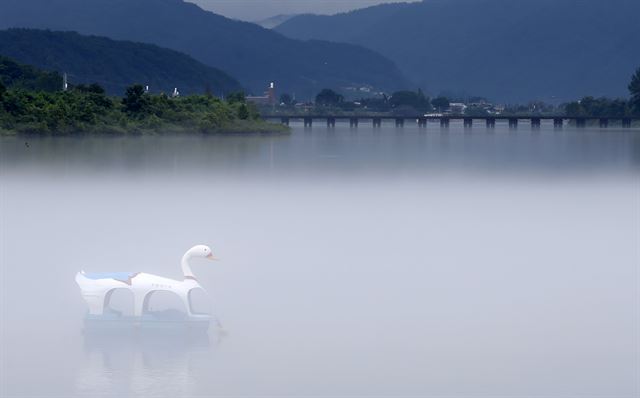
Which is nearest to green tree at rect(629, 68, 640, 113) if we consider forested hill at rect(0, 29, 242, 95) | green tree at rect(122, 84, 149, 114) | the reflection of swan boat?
forested hill at rect(0, 29, 242, 95)

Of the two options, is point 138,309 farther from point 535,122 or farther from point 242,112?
point 535,122

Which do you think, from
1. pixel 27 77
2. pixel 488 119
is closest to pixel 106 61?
pixel 488 119

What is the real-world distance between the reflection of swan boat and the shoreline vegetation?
3062 centimetres

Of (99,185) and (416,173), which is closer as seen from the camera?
(99,185)

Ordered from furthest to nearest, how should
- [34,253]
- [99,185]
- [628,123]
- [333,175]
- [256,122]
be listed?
[628,123], [256,122], [333,175], [99,185], [34,253]

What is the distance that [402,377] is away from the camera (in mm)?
6426

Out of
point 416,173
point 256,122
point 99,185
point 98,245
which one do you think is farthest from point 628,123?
point 98,245

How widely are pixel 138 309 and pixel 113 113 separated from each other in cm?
3488

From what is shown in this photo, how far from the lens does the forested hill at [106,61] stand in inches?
4067

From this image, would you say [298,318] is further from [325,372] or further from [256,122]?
[256,122]

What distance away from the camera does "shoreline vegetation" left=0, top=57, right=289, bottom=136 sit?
1497 inches

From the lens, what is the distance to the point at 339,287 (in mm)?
8914

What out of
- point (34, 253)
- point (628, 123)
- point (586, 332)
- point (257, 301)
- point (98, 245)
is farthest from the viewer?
point (628, 123)

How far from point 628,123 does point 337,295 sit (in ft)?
250
